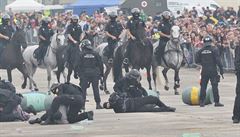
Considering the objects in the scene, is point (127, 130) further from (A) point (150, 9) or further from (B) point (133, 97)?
(A) point (150, 9)

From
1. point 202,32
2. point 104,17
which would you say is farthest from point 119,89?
point 104,17

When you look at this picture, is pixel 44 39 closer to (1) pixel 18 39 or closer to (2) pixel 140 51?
(1) pixel 18 39

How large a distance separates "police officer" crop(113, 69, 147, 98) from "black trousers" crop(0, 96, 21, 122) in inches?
107

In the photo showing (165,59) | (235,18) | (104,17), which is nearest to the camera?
(165,59)

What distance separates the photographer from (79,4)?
59406mm

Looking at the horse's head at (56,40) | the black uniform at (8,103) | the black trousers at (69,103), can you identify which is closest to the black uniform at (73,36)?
the horse's head at (56,40)

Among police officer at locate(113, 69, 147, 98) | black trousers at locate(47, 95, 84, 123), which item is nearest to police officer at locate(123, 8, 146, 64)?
police officer at locate(113, 69, 147, 98)

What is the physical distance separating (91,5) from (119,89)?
37588 millimetres

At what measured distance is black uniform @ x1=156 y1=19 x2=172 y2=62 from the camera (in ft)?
91.3

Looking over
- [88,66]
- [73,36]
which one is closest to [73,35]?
[73,36]

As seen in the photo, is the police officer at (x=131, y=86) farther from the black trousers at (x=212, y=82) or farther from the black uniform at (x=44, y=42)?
the black uniform at (x=44, y=42)

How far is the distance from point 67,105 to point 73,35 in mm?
9504

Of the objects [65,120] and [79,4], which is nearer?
[65,120]

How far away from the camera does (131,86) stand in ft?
68.7
